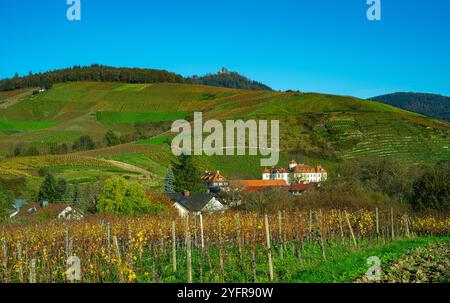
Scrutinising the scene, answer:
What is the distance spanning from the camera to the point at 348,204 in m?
33.3

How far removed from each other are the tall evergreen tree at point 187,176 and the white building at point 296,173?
1453cm

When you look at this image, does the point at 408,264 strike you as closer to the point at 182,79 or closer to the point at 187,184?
the point at 187,184

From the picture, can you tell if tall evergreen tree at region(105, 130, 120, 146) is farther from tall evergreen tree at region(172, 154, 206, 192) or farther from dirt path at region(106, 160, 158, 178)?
tall evergreen tree at region(172, 154, 206, 192)

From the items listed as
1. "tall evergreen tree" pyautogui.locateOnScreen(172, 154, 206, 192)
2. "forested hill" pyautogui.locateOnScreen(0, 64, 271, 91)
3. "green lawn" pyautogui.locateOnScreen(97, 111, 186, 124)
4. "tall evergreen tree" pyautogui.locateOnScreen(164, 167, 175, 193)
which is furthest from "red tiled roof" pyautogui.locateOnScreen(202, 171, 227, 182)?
"forested hill" pyautogui.locateOnScreen(0, 64, 271, 91)

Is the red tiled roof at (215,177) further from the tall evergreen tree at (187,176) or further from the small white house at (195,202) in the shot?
the small white house at (195,202)

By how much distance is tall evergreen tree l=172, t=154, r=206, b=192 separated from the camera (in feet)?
212

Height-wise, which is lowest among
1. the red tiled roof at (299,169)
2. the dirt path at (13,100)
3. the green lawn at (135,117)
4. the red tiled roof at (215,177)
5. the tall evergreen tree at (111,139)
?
the red tiled roof at (215,177)

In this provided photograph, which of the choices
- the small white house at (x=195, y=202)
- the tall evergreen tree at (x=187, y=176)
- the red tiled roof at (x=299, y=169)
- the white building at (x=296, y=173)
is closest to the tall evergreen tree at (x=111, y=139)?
the white building at (x=296, y=173)

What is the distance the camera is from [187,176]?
65.4 metres

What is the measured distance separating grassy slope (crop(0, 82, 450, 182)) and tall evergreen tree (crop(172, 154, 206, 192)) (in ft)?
30.5

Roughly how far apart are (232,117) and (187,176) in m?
36.0

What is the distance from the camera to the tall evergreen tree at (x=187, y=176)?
64.6 metres

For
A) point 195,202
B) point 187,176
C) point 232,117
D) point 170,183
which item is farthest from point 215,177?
point 232,117
